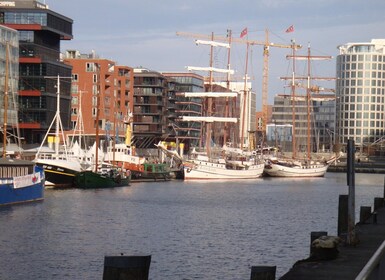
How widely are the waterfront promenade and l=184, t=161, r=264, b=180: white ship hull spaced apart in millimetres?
101895

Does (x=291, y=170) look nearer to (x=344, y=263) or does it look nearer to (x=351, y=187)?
(x=351, y=187)

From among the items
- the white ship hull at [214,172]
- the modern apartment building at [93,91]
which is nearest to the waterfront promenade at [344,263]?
the white ship hull at [214,172]

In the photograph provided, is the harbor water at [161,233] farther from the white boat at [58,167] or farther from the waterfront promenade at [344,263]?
the white boat at [58,167]

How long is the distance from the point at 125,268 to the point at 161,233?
34.3 meters

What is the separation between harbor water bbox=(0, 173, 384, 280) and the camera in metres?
35.5

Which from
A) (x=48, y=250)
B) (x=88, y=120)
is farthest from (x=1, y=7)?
(x=48, y=250)

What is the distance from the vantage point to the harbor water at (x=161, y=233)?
35.5 m

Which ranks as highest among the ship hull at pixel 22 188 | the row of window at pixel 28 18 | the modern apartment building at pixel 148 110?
the row of window at pixel 28 18

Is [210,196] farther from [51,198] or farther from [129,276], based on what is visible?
[129,276]

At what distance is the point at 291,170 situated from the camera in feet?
527

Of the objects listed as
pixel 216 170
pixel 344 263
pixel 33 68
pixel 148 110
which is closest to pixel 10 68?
pixel 33 68

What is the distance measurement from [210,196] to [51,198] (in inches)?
762

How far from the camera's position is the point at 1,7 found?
128750 millimetres

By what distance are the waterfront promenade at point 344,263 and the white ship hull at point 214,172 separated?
10190 cm
